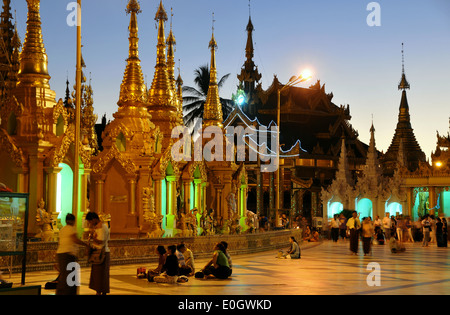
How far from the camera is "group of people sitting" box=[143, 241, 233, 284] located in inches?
A: 587

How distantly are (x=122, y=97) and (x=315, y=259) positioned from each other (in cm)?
902

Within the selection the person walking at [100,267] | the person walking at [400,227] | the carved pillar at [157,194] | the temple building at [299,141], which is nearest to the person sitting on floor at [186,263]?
the person walking at [100,267]

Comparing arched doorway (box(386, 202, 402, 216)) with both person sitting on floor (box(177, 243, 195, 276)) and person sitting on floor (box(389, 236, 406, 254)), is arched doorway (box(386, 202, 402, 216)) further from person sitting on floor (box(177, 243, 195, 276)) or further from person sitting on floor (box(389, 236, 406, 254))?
person sitting on floor (box(177, 243, 195, 276))

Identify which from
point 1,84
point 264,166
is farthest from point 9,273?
point 264,166

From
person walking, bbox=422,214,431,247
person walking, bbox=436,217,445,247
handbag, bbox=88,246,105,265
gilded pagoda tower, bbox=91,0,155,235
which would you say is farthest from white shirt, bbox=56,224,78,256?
person walking, bbox=422,214,431,247

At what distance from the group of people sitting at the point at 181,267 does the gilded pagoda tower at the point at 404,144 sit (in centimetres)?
4330

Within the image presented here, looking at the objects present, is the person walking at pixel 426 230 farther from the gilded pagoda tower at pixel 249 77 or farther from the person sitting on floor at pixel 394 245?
the gilded pagoda tower at pixel 249 77

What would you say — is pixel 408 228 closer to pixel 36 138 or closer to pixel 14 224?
pixel 36 138

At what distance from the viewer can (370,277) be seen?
16.6 metres

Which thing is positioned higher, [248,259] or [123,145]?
[123,145]

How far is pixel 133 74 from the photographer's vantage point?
84.1ft

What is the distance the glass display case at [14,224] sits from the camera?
12906 mm
